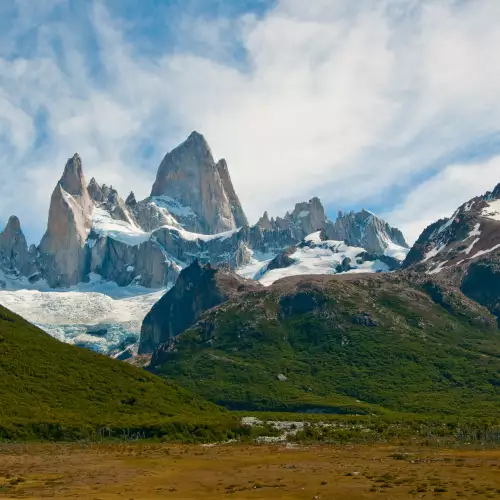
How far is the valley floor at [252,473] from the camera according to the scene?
7025 centimetres

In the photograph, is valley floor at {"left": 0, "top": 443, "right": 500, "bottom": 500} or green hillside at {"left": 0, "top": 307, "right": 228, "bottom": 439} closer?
valley floor at {"left": 0, "top": 443, "right": 500, "bottom": 500}

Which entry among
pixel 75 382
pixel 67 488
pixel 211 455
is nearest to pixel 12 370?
pixel 75 382

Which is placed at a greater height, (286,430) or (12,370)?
(12,370)

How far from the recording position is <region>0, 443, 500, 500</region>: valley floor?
7025cm

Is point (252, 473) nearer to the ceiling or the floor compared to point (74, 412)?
nearer to the floor

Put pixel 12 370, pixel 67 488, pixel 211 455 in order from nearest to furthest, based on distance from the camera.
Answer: pixel 67 488 < pixel 211 455 < pixel 12 370

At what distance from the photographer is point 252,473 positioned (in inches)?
3561

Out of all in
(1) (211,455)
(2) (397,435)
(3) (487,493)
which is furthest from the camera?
(2) (397,435)

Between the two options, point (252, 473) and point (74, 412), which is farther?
point (74, 412)

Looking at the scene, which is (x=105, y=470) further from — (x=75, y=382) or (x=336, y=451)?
(x=75, y=382)

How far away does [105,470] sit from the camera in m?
95.8

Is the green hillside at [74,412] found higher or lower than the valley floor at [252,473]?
higher

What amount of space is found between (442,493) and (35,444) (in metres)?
Answer: 102

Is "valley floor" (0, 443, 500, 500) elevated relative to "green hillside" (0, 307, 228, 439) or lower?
lower
